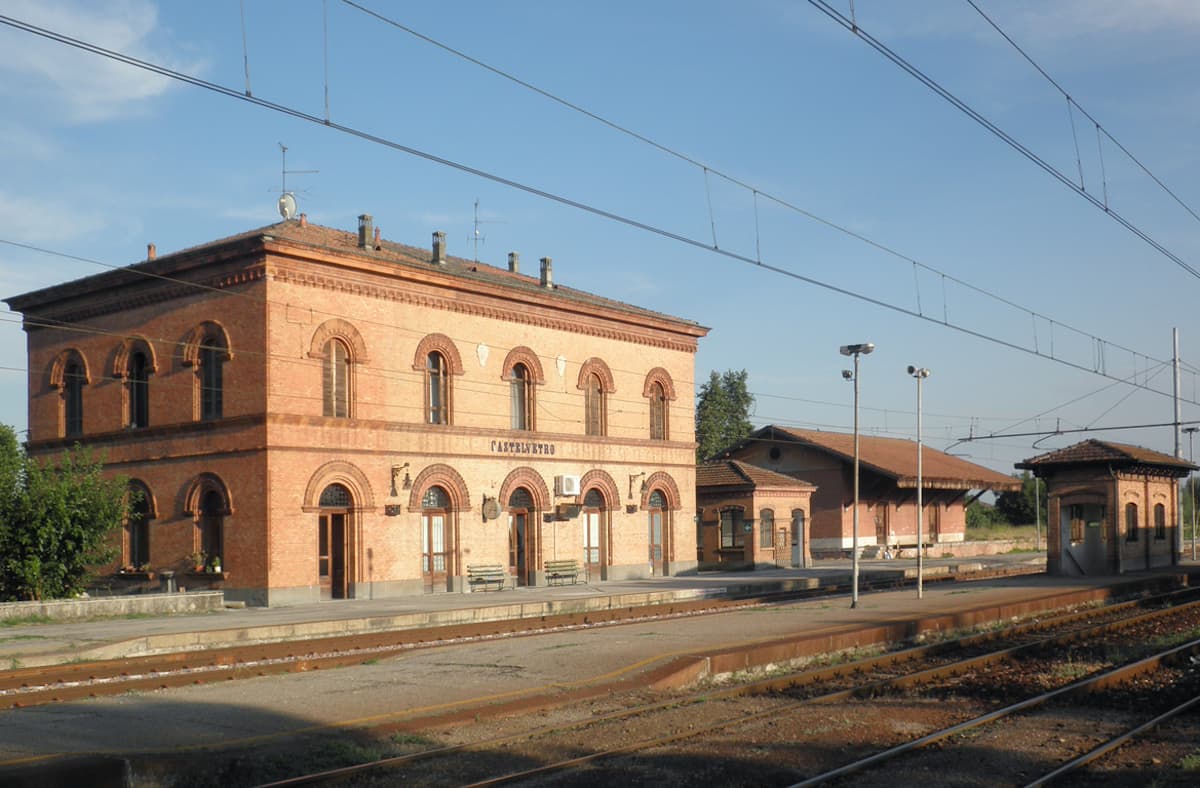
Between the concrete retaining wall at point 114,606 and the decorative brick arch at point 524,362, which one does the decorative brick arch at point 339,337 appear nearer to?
the decorative brick arch at point 524,362

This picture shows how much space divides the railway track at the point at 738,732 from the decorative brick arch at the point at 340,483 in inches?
632

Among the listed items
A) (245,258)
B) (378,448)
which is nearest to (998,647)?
(378,448)

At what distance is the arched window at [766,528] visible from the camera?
4291 cm

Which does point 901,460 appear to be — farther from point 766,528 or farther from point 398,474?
point 398,474

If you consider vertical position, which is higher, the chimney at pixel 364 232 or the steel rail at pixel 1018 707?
the chimney at pixel 364 232

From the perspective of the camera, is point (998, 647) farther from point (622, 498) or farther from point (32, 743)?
point (622, 498)

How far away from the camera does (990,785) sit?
9.20 metres

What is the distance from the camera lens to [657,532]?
39500 mm

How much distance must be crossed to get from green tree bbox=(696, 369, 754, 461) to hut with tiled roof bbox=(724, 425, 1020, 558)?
18197 mm

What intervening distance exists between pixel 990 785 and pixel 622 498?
94.1 ft

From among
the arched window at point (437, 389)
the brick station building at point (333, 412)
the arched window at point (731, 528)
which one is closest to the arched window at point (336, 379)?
the brick station building at point (333, 412)

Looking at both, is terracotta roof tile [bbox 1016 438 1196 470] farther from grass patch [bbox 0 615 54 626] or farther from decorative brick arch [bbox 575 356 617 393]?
grass patch [bbox 0 615 54 626]

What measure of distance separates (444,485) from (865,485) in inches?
1029

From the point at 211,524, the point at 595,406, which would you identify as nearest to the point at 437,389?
the point at 595,406
